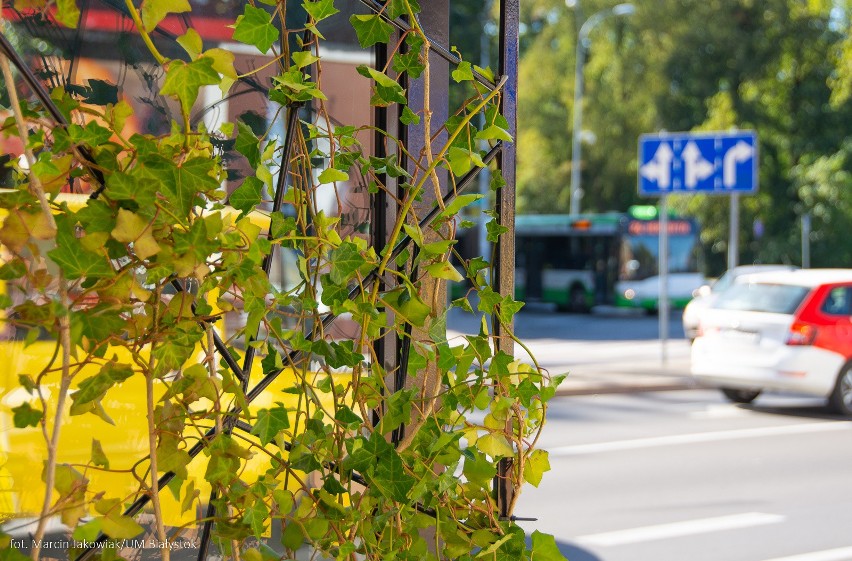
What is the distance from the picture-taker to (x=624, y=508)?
26.4ft

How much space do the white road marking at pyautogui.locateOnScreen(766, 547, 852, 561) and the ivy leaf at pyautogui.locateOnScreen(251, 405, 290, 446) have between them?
533 cm

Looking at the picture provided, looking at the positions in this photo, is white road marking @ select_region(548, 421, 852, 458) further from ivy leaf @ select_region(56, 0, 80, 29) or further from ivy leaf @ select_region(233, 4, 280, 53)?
ivy leaf @ select_region(56, 0, 80, 29)

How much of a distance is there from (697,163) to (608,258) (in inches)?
621

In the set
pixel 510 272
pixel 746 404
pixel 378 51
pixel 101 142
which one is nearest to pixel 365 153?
pixel 378 51

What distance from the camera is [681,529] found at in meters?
7.40

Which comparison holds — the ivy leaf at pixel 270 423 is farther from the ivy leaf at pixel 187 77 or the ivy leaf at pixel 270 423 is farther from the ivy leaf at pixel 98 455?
the ivy leaf at pixel 187 77

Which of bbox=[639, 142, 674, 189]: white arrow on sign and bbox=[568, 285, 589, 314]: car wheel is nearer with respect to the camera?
bbox=[639, 142, 674, 189]: white arrow on sign

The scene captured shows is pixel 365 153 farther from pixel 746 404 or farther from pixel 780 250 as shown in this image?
pixel 780 250

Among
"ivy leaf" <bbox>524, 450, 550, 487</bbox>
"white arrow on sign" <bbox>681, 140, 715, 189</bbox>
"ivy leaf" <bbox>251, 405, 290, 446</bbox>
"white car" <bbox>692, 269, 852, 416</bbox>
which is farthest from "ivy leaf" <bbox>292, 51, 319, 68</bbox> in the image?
"white arrow on sign" <bbox>681, 140, 715, 189</bbox>

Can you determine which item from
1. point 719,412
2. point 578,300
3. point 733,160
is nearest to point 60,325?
point 719,412

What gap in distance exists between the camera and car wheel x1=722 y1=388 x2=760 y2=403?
44.7 feet

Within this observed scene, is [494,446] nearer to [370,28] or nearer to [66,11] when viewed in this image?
[370,28]

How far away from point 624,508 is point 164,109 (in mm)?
6157

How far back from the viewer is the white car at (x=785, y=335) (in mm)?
12188
